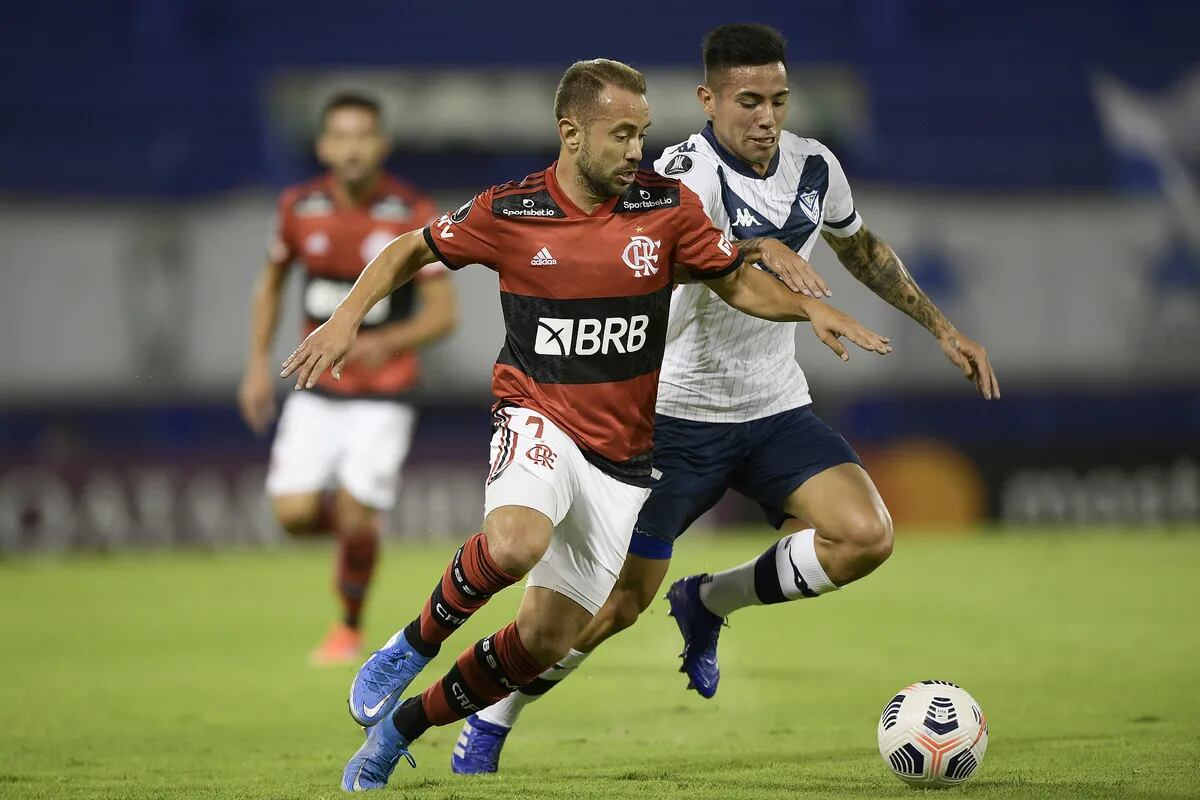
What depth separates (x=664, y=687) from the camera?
7.33 metres

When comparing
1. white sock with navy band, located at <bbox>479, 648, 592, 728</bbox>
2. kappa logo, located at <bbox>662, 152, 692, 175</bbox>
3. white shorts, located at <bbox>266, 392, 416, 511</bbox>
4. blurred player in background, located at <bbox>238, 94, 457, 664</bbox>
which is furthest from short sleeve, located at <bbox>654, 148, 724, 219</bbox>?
white shorts, located at <bbox>266, 392, 416, 511</bbox>

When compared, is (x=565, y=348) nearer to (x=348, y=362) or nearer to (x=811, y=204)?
(x=811, y=204)

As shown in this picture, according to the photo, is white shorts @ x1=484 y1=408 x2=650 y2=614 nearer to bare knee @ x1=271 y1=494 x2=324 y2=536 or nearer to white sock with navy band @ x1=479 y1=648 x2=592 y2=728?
white sock with navy band @ x1=479 y1=648 x2=592 y2=728

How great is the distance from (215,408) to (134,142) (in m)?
2.71

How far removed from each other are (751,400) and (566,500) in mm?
1149

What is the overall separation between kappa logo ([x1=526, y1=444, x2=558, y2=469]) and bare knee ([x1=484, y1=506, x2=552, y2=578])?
16 cm

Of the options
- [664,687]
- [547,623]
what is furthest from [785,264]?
[664,687]

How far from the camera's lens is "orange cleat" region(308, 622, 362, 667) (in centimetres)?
812

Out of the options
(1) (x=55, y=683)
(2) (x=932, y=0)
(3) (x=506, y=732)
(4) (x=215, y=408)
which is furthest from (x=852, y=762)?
(2) (x=932, y=0)

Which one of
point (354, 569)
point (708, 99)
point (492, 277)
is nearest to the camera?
point (708, 99)

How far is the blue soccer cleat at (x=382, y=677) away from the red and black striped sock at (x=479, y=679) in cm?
11

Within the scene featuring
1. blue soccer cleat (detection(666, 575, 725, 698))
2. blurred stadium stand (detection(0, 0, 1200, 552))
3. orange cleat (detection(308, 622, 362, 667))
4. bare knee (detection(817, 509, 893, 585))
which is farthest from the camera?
blurred stadium stand (detection(0, 0, 1200, 552))

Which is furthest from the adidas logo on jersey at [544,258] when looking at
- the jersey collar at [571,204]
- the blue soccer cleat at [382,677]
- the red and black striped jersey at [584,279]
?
the blue soccer cleat at [382,677]

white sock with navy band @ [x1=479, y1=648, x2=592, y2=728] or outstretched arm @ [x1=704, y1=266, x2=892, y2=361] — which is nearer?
outstretched arm @ [x1=704, y1=266, x2=892, y2=361]
